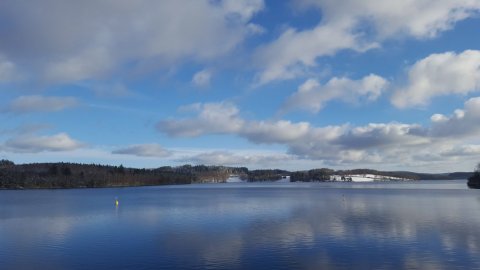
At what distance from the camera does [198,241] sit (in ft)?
118

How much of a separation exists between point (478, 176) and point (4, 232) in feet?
499

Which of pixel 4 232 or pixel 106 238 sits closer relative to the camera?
pixel 106 238

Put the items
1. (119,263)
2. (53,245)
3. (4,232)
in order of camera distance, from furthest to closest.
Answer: (4,232)
(53,245)
(119,263)

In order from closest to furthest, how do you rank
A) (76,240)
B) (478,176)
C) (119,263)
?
(119,263)
(76,240)
(478,176)

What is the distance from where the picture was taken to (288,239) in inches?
1428

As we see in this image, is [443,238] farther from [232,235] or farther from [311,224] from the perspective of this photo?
[232,235]

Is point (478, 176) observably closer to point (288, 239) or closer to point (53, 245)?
point (288, 239)

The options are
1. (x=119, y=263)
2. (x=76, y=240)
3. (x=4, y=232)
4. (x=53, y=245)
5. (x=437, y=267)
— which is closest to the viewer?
(x=437, y=267)

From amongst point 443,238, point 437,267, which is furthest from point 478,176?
point 437,267

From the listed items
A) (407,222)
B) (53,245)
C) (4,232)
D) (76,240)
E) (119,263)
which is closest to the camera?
(119,263)

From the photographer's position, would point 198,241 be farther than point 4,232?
No

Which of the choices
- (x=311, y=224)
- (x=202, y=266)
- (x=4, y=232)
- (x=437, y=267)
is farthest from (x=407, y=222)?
(x=4, y=232)

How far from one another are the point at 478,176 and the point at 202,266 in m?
152

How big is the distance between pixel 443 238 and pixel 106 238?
2922cm
